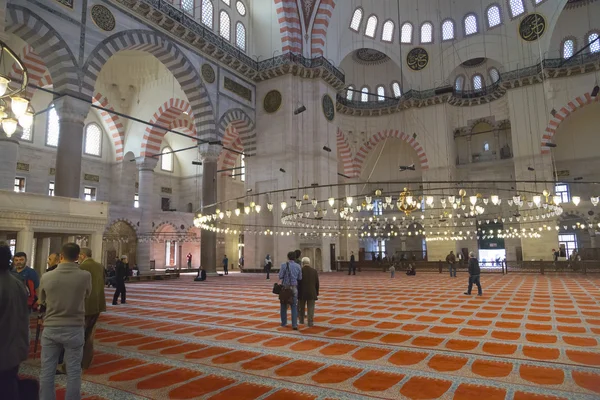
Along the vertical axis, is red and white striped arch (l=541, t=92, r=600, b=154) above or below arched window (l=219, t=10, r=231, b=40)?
below

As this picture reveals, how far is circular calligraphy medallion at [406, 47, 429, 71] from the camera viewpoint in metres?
20.0

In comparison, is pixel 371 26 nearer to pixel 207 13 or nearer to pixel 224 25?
pixel 224 25

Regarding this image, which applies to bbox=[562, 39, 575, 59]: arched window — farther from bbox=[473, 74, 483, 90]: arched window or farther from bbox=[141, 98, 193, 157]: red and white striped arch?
bbox=[141, 98, 193, 157]: red and white striped arch

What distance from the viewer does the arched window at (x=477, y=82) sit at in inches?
794

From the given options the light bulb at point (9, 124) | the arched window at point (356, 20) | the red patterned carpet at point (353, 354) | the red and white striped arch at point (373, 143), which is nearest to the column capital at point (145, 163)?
the red and white striped arch at point (373, 143)

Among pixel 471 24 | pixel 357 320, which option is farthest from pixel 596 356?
pixel 471 24

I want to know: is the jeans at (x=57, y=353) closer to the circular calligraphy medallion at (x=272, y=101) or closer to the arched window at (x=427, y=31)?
the circular calligraphy medallion at (x=272, y=101)

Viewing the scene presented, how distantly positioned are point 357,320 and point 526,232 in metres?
14.3

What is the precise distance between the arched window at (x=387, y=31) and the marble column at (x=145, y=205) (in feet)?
42.0

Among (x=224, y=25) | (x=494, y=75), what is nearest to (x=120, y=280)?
(x=224, y=25)

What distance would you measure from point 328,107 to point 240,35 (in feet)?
15.3

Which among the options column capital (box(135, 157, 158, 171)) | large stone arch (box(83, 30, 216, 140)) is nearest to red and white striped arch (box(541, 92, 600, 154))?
large stone arch (box(83, 30, 216, 140))

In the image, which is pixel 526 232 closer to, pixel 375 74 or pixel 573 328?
pixel 375 74

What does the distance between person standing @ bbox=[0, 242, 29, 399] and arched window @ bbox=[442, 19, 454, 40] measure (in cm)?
2162
